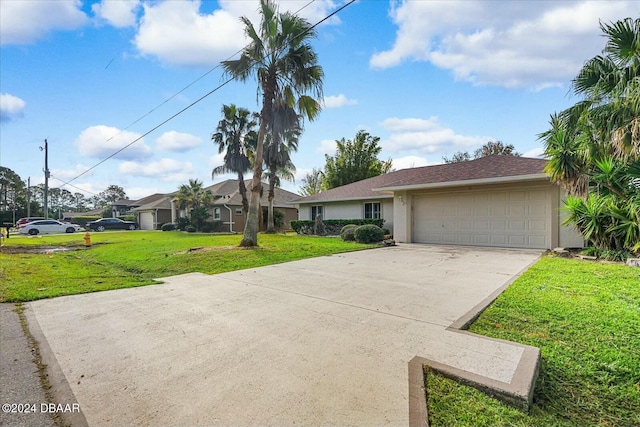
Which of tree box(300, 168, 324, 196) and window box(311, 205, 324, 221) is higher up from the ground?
tree box(300, 168, 324, 196)

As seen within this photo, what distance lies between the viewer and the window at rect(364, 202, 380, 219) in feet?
62.2

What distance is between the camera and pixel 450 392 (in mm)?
2520

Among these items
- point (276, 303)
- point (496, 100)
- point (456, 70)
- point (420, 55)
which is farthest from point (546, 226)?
point (276, 303)

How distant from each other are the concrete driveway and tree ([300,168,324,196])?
4041 cm

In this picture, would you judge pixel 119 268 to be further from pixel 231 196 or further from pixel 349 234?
pixel 231 196

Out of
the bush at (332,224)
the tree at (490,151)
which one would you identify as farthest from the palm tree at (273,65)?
the tree at (490,151)

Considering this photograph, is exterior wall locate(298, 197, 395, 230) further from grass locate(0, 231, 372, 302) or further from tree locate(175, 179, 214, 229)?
tree locate(175, 179, 214, 229)

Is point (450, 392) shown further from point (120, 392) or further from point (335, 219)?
point (335, 219)

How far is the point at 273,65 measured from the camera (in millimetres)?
12258

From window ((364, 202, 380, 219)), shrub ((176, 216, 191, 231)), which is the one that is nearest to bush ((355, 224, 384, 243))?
window ((364, 202, 380, 219))

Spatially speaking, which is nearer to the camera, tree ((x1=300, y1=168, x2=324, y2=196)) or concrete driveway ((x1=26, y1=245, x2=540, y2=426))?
concrete driveway ((x1=26, y1=245, x2=540, y2=426))

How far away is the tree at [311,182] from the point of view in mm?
46434

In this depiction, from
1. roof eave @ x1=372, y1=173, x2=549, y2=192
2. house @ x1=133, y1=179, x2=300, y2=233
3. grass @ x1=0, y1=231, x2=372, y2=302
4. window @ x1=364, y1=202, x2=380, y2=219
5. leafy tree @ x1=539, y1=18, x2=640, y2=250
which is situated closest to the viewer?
grass @ x1=0, y1=231, x2=372, y2=302

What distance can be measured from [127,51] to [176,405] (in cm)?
1250
